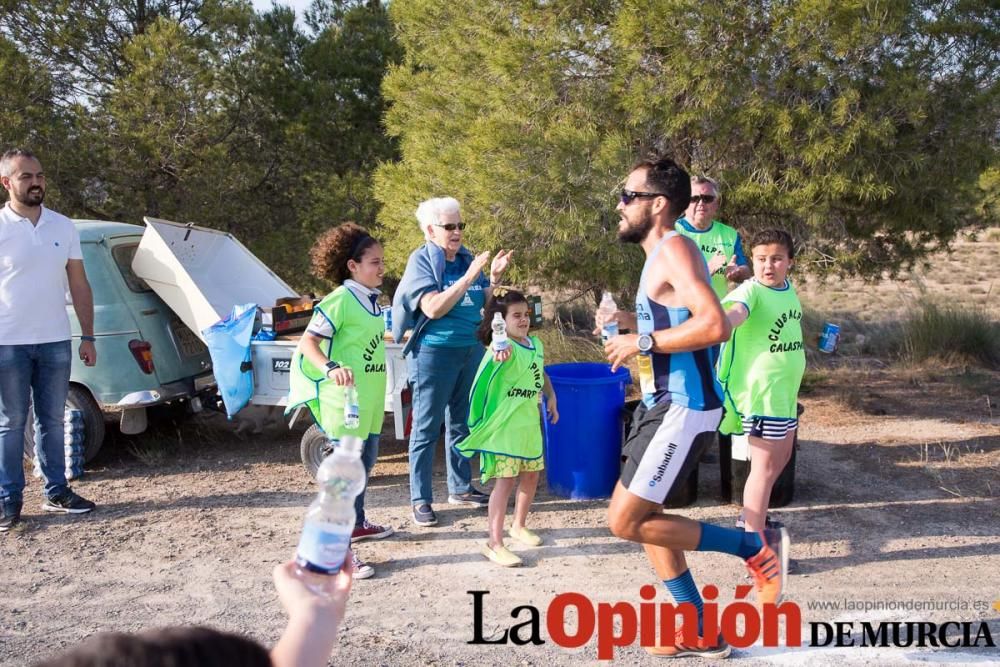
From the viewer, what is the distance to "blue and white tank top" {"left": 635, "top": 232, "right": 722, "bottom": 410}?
3.71 metres

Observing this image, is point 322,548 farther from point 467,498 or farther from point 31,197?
point 31,197

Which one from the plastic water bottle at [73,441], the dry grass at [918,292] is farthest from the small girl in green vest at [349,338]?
the dry grass at [918,292]

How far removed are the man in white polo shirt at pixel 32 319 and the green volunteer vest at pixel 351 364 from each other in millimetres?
1844

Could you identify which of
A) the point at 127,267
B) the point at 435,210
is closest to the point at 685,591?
the point at 435,210

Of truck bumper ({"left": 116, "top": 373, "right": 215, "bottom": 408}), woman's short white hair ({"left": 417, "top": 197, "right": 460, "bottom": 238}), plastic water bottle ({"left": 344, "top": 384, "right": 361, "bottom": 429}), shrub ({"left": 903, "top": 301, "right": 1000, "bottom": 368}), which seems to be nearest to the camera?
plastic water bottle ({"left": 344, "top": 384, "right": 361, "bottom": 429})

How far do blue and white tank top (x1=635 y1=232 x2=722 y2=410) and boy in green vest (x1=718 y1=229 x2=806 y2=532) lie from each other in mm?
903

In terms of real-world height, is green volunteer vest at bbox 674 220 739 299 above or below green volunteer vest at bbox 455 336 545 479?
above

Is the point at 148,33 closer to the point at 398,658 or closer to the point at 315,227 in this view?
the point at 315,227

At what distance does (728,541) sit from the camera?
3.83 meters

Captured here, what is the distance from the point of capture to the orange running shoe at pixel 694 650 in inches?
153

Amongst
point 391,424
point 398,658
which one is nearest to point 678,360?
point 398,658

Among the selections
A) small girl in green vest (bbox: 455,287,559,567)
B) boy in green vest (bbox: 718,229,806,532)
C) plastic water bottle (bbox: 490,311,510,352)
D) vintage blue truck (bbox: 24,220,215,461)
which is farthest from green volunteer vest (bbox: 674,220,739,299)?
vintage blue truck (bbox: 24,220,215,461)

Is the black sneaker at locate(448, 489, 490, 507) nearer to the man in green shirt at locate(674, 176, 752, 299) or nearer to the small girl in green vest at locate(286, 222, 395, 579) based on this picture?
the small girl in green vest at locate(286, 222, 395, 579)

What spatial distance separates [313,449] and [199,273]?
2.03 m
